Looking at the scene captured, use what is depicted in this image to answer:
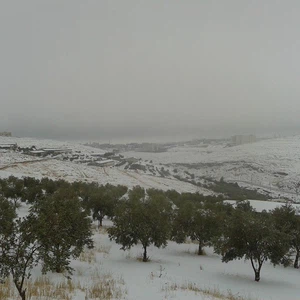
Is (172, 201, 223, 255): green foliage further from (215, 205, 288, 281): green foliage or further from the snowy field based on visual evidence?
(215, 205, 288, 281): green foliage

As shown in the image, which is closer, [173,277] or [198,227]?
[173,277]

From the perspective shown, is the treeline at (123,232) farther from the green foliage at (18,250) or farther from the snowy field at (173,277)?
the snowy field at (173,277)

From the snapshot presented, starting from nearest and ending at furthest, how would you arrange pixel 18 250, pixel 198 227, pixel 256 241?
pixel 18 250, pixel 256 241, pixel 198 227

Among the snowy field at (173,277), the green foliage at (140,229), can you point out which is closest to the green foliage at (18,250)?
the snowy field at (173,277)

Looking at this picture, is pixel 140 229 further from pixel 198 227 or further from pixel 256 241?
→ pixel 198 227

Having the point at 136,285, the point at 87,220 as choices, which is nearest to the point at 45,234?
the point at 136,285

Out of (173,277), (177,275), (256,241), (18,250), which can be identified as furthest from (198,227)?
(18,250)

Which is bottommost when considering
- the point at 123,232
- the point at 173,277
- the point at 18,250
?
the point at 173,277

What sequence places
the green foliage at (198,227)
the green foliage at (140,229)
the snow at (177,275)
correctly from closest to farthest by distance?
the snow at (177,275) → the green foliage at (140,229) → the green foliage at (198,227)

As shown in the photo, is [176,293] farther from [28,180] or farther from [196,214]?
[28,180]

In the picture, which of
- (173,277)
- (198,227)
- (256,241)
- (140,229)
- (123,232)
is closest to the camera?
(173,277)

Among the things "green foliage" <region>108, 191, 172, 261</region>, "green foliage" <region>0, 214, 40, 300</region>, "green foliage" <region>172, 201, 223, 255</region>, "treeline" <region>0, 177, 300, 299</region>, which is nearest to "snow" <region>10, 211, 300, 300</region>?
"treeline" <region>0, 177, 300, 299</region>

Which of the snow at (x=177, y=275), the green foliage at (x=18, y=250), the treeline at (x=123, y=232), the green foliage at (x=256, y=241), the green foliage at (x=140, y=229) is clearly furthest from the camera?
the green foliage at (x=140, y=229)

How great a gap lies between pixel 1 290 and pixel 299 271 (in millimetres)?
31753
